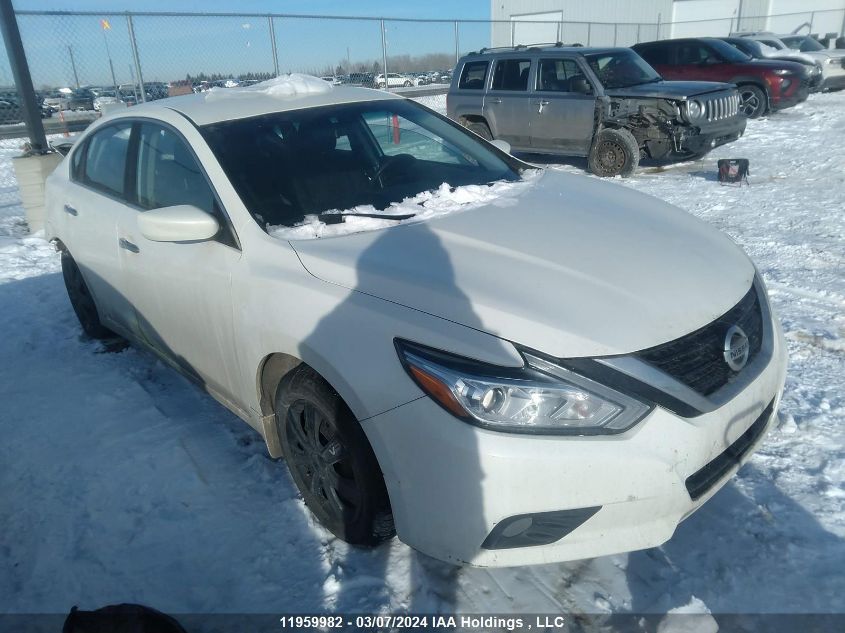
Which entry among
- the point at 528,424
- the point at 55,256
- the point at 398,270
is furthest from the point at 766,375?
the point at 55,256

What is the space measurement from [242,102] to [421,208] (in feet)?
3.94

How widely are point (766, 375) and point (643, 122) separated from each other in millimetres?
7702

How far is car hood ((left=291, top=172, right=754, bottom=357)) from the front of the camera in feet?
6.52

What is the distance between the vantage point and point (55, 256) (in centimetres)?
669

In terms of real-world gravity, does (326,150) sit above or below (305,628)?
above

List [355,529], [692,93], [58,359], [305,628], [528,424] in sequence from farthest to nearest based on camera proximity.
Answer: [692,93]
[58,359]
[355,529]
[305,628]
[528,424]

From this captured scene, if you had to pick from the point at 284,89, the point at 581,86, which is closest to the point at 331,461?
the point at 284,89

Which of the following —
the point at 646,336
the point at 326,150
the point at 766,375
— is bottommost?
the point at 766,375

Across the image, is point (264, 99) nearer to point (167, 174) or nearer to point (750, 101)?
point (167, 174)

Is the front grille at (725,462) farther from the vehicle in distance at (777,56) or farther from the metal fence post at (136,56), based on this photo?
the vehicle in distance at (777,56)

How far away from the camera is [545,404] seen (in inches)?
74.6

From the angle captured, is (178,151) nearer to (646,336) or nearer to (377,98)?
(377,98)

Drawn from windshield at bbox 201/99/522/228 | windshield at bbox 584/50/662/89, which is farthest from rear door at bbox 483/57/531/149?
windshield at bbox 201/99/522/228

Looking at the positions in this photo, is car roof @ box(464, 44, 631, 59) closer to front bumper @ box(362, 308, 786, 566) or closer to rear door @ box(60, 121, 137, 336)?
rear door @ box(60, 121, 137, 336)
